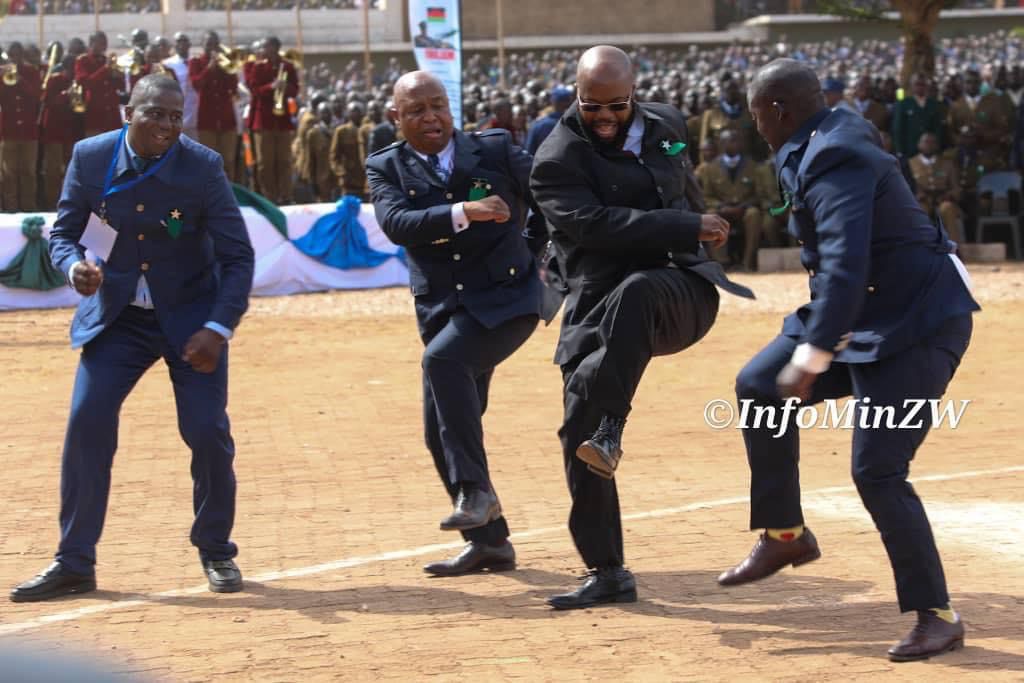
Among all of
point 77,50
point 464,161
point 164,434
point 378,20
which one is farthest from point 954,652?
point 378,20

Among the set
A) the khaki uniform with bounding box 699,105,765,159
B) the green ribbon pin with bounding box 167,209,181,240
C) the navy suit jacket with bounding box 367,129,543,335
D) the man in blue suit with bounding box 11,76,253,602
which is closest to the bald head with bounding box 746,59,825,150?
the navy suit jacket with bounding box 367,129,543,335

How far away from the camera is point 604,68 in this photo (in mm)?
6129

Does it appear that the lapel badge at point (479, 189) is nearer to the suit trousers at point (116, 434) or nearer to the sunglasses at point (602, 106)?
the sunglasses at point (602, 106)

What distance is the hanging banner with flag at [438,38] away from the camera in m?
19.9

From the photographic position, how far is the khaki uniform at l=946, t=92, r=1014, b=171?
22156 mm

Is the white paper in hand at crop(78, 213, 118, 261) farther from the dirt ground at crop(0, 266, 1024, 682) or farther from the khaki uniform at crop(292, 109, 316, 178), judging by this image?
the khaki uniform at crop(292, 109, 316, 178)

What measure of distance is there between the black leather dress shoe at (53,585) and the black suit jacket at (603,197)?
2146 mm

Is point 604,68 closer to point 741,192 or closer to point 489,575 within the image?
point 489,575

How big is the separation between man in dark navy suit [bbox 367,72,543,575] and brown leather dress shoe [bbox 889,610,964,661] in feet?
6.17

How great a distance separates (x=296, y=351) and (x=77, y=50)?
9.00 metres

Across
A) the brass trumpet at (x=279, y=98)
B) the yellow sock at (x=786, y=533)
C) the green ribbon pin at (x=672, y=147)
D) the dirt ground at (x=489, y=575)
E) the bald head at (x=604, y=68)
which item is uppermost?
the bald head at (x=604, y=68)

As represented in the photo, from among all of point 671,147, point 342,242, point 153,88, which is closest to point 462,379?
point 671,147

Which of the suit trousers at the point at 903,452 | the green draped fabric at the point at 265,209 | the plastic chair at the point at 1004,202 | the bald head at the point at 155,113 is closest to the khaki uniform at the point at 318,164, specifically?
the green draped fabric at the point at 265,209

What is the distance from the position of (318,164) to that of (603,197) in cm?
1711
